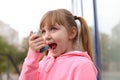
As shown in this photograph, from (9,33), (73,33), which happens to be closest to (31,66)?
(73,33)

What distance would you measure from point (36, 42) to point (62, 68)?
0.38 ft

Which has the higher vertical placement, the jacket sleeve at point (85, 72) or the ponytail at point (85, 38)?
the ponytail at point (85, 38)

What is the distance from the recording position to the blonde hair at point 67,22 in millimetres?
1111

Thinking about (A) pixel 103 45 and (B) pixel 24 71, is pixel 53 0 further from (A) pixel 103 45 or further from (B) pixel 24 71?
(B) pixel 24 71

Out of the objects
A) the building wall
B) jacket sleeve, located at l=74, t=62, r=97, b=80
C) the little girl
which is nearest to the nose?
the little girl

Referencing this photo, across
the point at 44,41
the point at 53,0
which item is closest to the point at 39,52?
the point at 44,41

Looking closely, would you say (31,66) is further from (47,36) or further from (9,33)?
(9,33)

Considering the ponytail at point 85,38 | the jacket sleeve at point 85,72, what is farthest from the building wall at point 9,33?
the jacket sleeve at point 85,72

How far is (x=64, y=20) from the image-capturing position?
3.70 ft

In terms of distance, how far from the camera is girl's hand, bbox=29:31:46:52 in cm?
105

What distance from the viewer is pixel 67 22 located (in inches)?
44.6

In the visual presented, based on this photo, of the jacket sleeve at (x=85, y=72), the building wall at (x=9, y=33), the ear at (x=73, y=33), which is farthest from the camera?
the building wall at (x=9, y=33)

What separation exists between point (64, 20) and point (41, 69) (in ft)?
0.59

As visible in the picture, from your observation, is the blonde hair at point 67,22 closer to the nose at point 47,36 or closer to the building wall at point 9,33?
the nose at point 47,36
